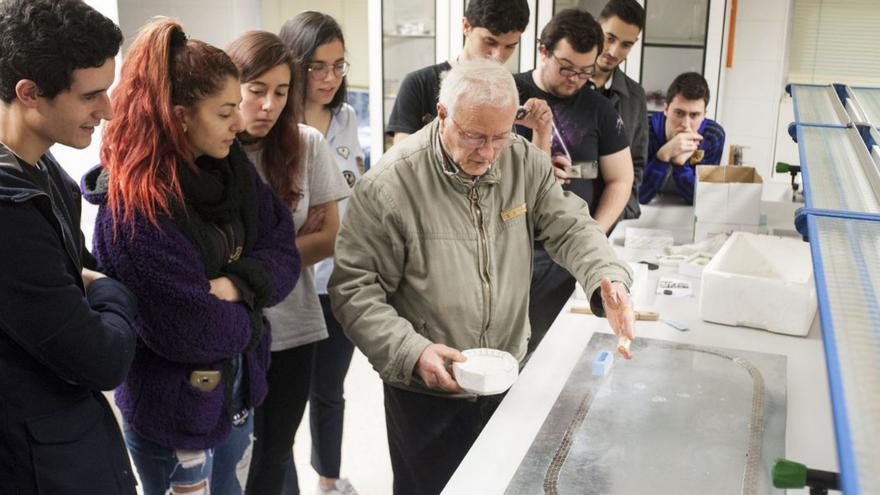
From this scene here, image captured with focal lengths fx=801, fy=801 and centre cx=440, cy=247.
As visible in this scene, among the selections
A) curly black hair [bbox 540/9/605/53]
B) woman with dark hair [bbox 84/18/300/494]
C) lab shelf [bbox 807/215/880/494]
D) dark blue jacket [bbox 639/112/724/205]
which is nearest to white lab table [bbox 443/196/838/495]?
lab shelf [bbox 807/215/880/494]

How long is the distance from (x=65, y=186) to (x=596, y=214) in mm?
1737

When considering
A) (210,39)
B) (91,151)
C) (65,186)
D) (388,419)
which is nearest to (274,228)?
(65,186)

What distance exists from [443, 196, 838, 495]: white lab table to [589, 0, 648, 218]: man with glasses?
0.66 metres

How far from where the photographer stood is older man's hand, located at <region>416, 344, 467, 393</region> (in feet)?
5.30

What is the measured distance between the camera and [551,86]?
2.55 metres

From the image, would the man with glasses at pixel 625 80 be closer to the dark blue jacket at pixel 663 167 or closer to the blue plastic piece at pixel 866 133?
the dark blue jacket at pixel 663 167

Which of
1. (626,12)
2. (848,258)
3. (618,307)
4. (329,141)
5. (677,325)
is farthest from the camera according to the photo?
(626,12)

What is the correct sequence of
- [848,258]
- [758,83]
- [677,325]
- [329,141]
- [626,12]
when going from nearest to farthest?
1. [848,258]
2. [677,325]
3. [329,141]
4. [626,12]
5. [758,83]

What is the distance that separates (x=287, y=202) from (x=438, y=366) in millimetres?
574

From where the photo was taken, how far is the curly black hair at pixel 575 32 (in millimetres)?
2416

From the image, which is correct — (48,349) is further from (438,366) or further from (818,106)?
(818,106)

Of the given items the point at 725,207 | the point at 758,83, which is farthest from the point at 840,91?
the point at 758,83

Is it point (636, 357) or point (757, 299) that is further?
point (757, 299)

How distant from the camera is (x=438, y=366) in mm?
1619
